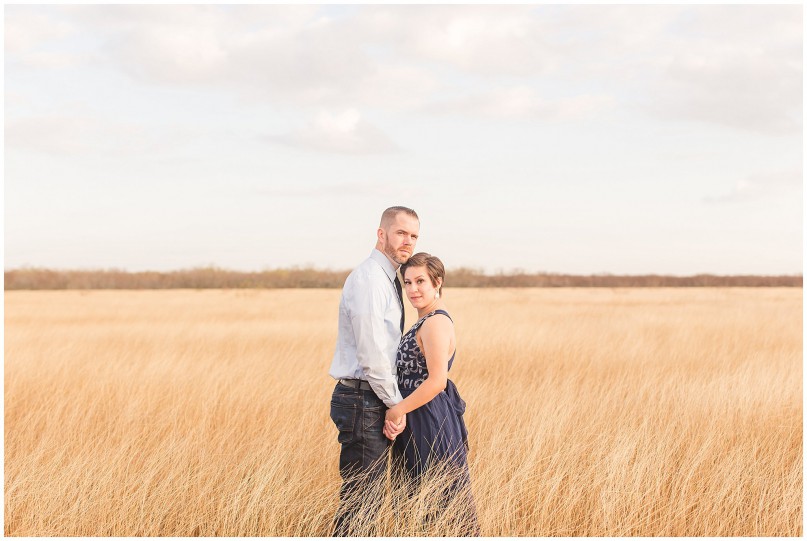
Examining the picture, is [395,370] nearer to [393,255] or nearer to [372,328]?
[372,328]

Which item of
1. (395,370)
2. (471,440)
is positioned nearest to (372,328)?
(395,370)

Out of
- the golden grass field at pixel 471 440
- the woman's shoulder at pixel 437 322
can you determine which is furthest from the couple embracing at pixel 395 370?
the golden grass field at pixel 471 440

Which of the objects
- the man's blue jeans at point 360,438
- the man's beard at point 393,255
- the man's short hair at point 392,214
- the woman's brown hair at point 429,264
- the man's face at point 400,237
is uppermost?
the man's short hair at point 392,214

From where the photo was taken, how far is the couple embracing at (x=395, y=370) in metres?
3.67

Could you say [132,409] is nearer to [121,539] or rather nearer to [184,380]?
[184,380]

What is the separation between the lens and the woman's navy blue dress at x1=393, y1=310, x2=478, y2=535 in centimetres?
383

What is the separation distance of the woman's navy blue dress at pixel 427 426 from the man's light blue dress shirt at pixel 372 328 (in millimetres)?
91

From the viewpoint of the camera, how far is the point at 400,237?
3.83 meters

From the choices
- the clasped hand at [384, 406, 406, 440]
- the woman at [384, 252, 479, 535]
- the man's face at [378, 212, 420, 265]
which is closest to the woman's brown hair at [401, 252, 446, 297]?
the woman at [384, 252, 479, 535]

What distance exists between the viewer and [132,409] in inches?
304

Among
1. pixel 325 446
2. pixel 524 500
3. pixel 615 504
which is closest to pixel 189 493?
pixel 325 446

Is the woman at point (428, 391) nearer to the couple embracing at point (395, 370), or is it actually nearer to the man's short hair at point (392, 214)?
the couple embracing at point (395, 370)

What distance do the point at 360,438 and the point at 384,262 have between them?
102 cm

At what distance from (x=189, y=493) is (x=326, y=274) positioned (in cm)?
5055
